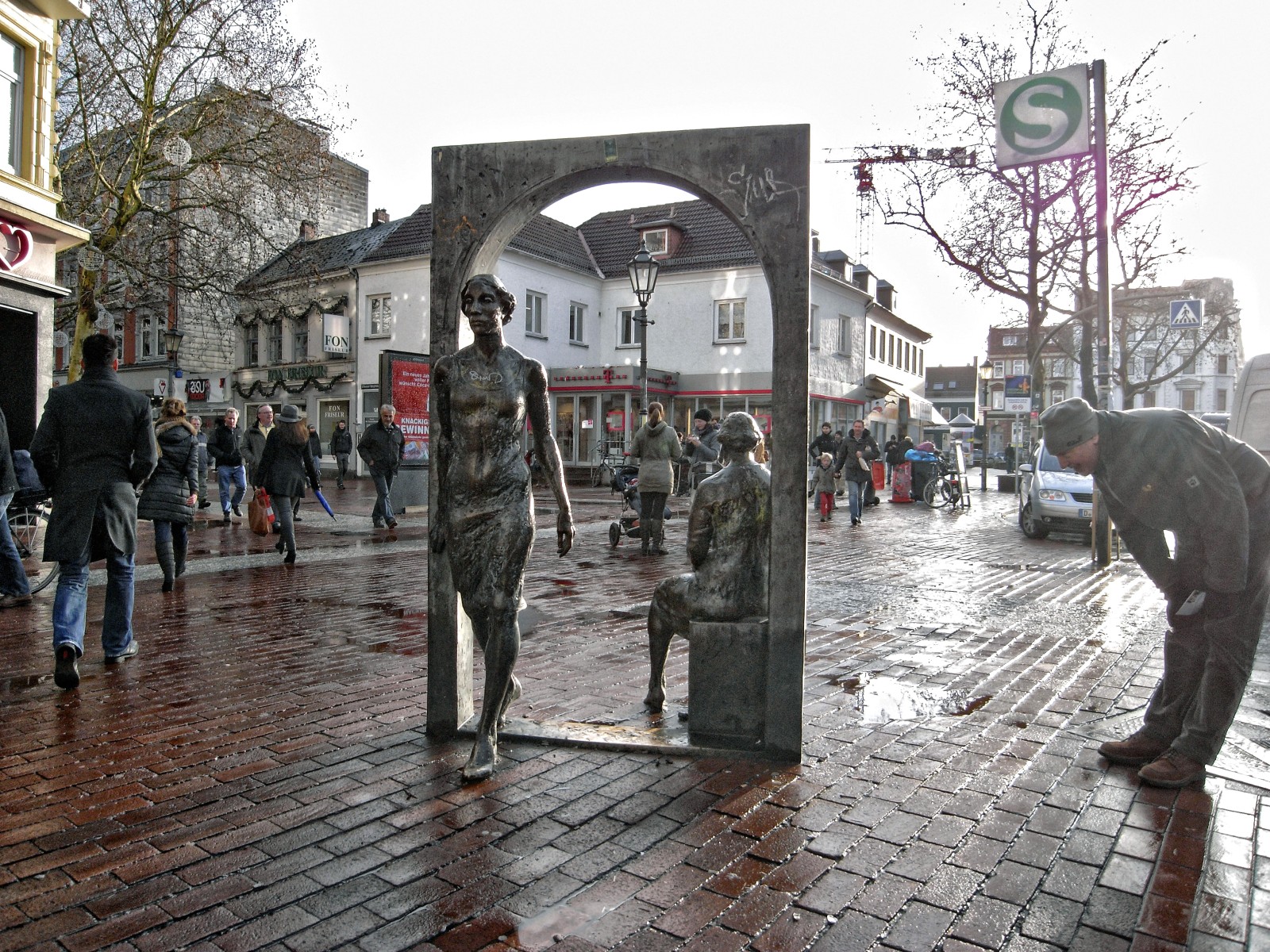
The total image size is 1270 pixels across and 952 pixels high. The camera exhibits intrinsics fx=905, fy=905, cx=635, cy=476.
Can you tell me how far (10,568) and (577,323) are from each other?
27.4 metres

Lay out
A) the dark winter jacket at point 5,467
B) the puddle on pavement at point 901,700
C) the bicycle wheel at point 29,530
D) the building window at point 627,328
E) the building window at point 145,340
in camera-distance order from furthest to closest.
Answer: the building window at point 145,340
the building window at point 627,328
the bicycle wheel at point 29,530
the dark winter jacket at point 5,467
the puddle on pavement at point 901,700

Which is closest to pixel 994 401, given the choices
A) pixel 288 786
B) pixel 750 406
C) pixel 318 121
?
pixel 750 406

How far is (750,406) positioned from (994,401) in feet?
235

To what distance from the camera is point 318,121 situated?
18984 mm

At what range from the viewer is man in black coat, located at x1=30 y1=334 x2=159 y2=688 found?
16.6ft

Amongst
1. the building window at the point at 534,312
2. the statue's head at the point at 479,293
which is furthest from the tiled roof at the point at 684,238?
the statue's head at the point at 479,293

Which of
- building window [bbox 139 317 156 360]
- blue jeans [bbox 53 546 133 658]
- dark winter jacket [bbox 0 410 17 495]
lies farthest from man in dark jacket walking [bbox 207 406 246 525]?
building window [bbox 139 317 156 360]

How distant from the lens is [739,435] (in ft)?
13.6

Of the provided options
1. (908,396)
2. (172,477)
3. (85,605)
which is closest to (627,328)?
(908,396)

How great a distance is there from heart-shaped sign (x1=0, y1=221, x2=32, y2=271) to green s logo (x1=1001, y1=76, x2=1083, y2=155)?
13.0 meters

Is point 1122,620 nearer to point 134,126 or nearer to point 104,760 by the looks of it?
point 104,760

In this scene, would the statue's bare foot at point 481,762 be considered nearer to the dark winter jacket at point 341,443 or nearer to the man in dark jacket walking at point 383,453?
the man in dark jacket walking at point 383,453

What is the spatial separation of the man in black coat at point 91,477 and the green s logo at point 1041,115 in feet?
31.4

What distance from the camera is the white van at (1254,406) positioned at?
8.95 m
